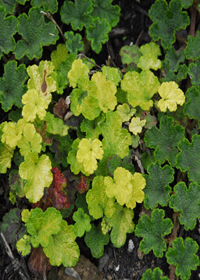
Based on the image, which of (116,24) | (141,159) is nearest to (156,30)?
(116,24)

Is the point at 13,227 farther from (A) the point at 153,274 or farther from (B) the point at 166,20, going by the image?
(B) the point at 166,20

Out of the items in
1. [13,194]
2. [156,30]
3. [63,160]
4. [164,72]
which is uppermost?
[156,30]

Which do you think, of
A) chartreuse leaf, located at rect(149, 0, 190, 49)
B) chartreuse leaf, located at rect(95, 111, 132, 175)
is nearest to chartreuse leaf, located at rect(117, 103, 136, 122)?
chartreuse leaf, located at rect(95, 111, 132, 175)

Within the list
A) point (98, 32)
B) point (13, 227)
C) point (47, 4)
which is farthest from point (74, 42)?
point (13, 227)

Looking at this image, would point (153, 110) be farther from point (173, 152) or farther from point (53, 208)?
point (53, 208)

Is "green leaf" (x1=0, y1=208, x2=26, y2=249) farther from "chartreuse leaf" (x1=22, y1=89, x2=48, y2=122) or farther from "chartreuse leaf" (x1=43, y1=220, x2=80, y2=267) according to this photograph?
"chartreuse leaf" (x1=22, y1=89, x2=48, y2=122)

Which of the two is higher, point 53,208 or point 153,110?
point 153,110
